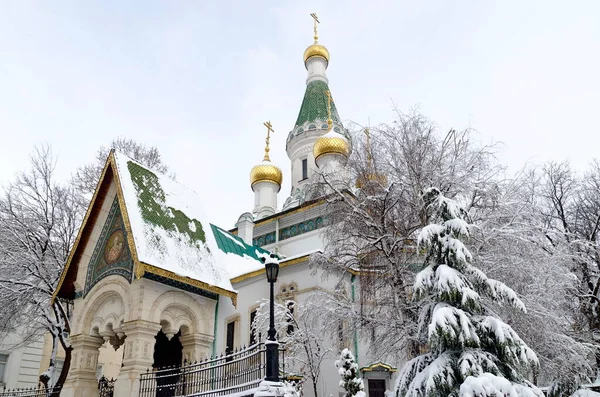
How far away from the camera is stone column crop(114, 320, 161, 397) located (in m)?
10.8

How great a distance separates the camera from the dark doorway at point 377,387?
51.0 ft

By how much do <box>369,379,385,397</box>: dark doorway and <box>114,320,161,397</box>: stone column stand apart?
7.29 meters

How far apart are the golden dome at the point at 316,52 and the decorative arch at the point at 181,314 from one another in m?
28.1

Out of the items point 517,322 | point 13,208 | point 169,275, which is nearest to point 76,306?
point 169,275

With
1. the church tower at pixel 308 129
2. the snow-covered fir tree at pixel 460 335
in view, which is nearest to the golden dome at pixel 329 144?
the church tower at pixel 308 129

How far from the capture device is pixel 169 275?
11828 millimetres

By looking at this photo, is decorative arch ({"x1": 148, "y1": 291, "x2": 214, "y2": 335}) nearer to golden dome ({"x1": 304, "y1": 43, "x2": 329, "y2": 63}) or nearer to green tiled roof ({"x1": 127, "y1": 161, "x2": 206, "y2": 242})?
green tiled roof ({"x1": 127, "y1": 161, "x2": 206, "y2": 242})

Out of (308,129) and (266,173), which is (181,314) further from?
(308,129)

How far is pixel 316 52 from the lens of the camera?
123 ft

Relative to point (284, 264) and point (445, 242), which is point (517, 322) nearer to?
point (445, 242)

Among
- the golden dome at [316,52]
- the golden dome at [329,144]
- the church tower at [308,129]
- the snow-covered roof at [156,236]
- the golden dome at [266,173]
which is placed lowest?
the snow-covered roof at [156,236]

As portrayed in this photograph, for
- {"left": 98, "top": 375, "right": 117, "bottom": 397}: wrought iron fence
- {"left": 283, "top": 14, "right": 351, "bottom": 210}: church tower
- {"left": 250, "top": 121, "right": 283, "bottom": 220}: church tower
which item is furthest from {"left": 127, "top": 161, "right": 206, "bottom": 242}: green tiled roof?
{"left": 250, "top": 121, "right": 283, "bottom": 220}: church tower

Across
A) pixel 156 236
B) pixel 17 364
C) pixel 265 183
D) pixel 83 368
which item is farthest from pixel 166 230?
pixel 265 183

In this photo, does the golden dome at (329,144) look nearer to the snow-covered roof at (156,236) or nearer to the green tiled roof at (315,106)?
the green tiled roof at (315,106)
